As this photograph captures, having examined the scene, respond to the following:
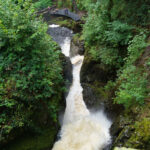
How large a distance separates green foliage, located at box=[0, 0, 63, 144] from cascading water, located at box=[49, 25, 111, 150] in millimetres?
2157

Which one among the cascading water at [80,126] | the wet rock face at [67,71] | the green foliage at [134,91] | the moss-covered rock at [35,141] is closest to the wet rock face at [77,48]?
the wet rock face at [67,71]

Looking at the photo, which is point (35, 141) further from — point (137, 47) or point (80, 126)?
point (137, 47)

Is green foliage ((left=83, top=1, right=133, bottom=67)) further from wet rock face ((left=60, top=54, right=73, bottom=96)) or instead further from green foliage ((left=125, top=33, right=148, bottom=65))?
wet rock face ((left=60, top=54, right=73, bottom=96))

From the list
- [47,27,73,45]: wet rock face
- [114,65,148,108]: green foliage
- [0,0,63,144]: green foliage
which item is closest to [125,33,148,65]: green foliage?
[114,65,148,108]: green foliage

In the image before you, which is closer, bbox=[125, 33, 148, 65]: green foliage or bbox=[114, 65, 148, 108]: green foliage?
bbox=[114, 65, 148, 108]: green foliage

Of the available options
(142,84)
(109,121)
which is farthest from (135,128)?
(109,121)

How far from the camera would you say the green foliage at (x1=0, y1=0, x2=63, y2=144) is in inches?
200

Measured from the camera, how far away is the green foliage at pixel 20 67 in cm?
509

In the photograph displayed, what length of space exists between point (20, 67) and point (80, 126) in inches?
163

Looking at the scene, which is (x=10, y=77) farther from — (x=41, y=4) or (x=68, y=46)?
(x=41, y=4)

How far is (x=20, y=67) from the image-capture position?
5.59 metres

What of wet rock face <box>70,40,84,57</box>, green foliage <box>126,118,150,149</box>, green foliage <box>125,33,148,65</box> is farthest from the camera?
wet rock face <box>70,40,84,57</box>

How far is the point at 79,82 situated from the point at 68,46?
556 cm

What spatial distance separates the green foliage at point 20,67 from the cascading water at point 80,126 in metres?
2.16
